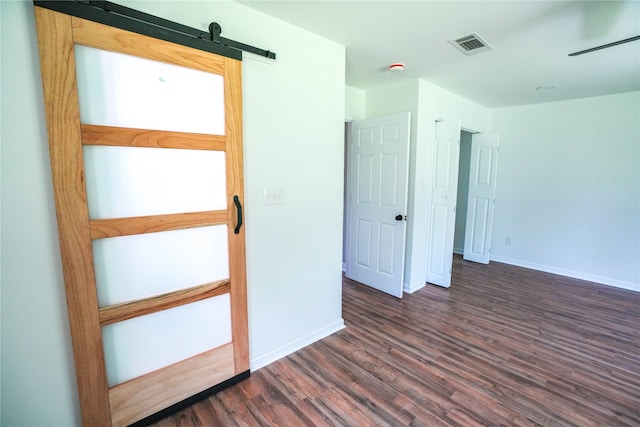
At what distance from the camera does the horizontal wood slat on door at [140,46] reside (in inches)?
50.0

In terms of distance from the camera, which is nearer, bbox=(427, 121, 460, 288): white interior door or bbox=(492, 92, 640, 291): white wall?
bbox=(427, 121, 460, 288): white interior door

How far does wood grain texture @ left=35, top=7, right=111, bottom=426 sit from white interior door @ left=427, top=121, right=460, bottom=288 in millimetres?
3448

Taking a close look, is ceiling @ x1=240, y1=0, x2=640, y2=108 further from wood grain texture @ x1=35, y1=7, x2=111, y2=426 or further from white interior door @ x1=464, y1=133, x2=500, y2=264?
white interior door @ x1=464, y1=133, x2=500, y2=264

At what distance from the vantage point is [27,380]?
1.33 metres

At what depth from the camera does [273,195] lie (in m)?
2.01

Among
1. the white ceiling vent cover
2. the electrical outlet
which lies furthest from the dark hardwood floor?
the white ceiling vent cover

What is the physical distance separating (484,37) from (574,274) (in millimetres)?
3817

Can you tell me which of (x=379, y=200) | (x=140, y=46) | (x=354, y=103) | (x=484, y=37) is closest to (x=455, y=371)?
(x=379, y=200)

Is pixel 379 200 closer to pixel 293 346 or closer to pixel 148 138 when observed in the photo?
pixel 293 346

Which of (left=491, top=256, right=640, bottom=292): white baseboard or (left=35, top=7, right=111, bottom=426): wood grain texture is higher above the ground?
(left=35, top=7, right=111, bottom=426): wood grain texture

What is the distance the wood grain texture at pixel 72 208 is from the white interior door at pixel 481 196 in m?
4.92

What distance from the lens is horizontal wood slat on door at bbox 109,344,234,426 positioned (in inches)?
59.8

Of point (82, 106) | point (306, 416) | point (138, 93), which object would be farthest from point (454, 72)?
point (306, 416)

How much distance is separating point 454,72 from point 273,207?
7.78 ft
